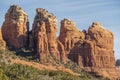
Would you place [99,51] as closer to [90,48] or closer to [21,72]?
[90,48]

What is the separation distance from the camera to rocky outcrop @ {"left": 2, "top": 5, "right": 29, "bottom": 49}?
16725 centimetres

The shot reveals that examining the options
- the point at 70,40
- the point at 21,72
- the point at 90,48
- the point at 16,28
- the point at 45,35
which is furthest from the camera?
the point at 70,40

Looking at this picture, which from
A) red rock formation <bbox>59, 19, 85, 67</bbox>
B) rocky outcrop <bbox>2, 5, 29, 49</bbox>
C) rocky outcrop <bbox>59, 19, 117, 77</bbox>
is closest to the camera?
rocky outcrop <bbox>2, 5, 29, 49</bbox>

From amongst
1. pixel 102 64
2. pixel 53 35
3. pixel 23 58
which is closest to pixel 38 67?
pixel 23 58

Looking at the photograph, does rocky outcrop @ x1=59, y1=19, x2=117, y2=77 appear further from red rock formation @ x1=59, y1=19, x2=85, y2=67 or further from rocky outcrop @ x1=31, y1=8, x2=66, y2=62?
rocky outcrop @ x1=31, y1=8, x2=66, y2=62

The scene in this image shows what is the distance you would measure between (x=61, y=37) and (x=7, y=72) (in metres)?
63.5

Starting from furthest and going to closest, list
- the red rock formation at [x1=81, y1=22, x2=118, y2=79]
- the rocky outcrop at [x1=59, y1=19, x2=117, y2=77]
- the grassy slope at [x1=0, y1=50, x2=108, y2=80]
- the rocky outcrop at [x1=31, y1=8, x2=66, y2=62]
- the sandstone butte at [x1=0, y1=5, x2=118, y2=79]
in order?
the rocky outcrop at [x1=59, y1=19, x2=117, y2=77] → the red rock formation at [x1=81, y1=22, x2=118, y2=79] → the sandstone butte at [x1=0, y1=5, x2=118, y2=79] → the rocky outcrop at [x1=31, y1=8, x2=66, y2=62] → the grassy slope at [x1=0, y1=50, x2=108, y2=80]

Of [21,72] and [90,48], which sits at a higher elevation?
[90,48]

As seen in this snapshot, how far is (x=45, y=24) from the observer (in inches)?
6590

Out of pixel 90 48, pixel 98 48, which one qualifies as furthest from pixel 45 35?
pixel 98 48

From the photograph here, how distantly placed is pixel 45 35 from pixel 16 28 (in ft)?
29.9

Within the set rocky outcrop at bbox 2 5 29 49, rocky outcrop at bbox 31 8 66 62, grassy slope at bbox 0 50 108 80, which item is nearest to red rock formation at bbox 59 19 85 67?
rocky outcrop at bbox 31 8 66 62

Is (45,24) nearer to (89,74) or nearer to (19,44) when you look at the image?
(19,44)

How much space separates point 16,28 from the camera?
167375mm
